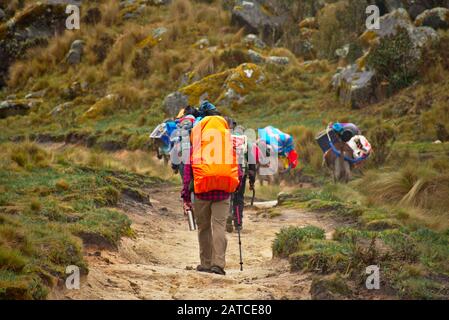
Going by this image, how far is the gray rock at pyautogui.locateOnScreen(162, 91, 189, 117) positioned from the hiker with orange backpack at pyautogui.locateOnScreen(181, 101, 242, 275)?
17349 millimetres

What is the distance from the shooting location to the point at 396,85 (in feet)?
A: 69.4

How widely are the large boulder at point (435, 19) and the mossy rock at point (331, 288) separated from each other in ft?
58.6

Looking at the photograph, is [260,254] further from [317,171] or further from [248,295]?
[317,171]

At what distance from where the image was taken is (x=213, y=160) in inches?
312

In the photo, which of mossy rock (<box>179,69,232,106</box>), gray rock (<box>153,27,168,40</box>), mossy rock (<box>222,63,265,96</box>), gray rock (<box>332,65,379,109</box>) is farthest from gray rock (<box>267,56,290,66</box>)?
gray rock (<box>153,27,168,40</box>)

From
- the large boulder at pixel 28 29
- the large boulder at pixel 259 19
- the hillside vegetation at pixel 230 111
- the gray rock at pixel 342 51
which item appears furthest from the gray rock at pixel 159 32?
the gray rock at pixel 342 51

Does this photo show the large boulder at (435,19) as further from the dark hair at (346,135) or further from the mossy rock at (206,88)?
the dark hair at (346,135)

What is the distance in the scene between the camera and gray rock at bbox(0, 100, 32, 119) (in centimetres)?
2994

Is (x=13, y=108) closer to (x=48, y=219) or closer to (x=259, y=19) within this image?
(x=259, y=19)

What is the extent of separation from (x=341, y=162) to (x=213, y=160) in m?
7.65

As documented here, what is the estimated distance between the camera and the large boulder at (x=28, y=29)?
115 feet

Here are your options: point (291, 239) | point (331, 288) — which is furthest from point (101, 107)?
point (331, 288)

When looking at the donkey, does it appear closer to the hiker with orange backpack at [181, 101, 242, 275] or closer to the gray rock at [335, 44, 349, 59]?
the hiker with orange backpack at [181, 101, 242, 275]
